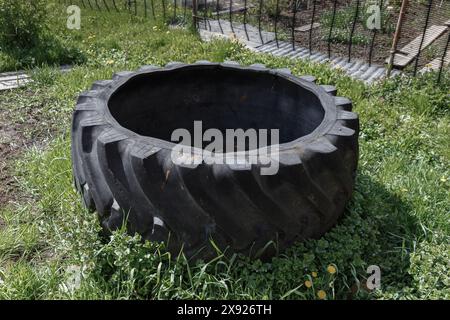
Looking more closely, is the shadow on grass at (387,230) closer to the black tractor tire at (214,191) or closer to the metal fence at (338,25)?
the black tractor tire at (214,191)

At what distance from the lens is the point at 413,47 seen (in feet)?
20.3

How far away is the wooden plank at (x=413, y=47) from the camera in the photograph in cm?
554

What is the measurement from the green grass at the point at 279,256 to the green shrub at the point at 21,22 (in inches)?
73.5

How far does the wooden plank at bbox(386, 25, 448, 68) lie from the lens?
554 cm

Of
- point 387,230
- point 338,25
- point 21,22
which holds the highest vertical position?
point 21,22

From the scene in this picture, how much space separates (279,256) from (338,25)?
578cm

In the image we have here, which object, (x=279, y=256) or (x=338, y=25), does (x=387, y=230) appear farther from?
(x=338, y=25)

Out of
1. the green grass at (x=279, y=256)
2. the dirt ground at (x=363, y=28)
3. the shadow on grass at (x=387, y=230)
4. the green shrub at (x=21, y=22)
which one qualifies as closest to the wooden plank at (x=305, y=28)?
the dirt ground at (x=363, y=28)

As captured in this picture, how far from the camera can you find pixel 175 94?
323 cm

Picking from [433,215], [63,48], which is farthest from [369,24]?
[433,215]

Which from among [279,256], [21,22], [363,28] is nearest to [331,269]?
[279,256]

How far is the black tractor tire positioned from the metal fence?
3.33 meters

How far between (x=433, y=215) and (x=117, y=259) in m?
1.96

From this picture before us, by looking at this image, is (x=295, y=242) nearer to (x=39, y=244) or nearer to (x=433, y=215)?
(x=433, y=215)
